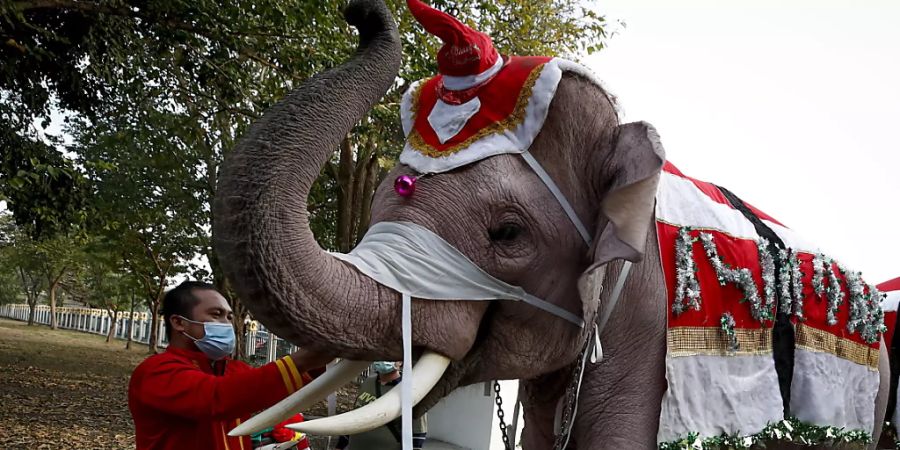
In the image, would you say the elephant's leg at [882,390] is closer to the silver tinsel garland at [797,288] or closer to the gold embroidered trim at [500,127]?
the silver tinsel garland at [797,288]

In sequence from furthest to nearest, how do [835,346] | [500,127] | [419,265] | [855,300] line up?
[855,300] → [835,346] → [500,127] → [419,265]

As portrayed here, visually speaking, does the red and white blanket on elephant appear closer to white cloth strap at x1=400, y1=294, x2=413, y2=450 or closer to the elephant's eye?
the elephant's eye

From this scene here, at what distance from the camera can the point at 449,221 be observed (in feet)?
6.44

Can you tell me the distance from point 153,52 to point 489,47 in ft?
25.5

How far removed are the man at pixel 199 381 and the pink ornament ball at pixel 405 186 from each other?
0.66 m

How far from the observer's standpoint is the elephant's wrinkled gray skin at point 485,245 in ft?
5.36

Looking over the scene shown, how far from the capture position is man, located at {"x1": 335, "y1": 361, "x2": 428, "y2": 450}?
6.16 m

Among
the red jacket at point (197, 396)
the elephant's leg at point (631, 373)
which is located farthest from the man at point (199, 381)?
the elephant's leg at point (631, 373)

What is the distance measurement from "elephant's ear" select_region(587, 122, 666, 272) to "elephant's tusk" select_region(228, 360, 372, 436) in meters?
0.69

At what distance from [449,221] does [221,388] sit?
114cm

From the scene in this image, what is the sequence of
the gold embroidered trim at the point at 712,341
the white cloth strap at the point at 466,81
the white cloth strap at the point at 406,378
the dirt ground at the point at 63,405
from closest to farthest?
the white cloth strap at the point at 406,378, the white cloth strap at the point at 466,81, the gold embroidered trim at the point at 712,341, the dirt ground at the point at 63,405

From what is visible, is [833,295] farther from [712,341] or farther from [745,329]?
[712,341]

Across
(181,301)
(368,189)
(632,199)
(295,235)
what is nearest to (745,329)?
(632,199)

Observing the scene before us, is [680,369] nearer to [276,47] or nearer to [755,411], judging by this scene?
[755,411]
